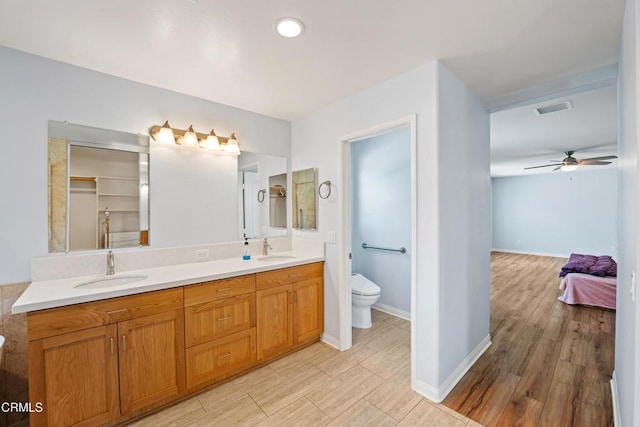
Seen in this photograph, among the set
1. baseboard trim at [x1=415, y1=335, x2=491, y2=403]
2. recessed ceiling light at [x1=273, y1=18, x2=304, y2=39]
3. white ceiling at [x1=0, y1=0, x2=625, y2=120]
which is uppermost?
white ceiling at [x1=0, y1=0, x2=625, y2=120]

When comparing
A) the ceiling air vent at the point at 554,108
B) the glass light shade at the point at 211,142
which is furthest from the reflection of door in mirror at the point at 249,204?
the ceiling air vent at the point at 554,108

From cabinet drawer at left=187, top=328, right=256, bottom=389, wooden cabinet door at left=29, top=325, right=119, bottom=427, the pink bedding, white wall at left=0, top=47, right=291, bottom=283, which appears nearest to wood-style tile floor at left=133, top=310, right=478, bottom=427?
cabinet drawer at left=187, top=328, right=256, bottom=389

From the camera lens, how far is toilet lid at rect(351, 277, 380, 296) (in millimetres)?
3068

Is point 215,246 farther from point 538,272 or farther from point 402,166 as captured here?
point 538,272

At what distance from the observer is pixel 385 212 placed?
3.59 metres

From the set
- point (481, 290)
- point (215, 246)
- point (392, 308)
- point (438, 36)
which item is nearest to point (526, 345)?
point (481, 290)

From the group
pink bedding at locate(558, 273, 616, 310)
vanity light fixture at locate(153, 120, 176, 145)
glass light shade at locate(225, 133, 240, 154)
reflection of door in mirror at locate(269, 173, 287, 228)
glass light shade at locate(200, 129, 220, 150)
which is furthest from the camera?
pink bedding at locate(558, 273, 616, 310)

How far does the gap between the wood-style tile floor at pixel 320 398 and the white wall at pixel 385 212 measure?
3.40 feet

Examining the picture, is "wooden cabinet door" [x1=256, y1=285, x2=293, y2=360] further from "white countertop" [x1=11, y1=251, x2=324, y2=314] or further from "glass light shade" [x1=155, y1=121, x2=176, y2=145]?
"glass light shade" [x1=155, y1=121, x2=176, y2=145]

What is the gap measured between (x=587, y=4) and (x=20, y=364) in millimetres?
3911

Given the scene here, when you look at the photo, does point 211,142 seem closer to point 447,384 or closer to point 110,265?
point 110,265

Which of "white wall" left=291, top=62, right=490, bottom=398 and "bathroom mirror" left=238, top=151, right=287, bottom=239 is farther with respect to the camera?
"bathroom mirror" left=238, top=151, right=287, bottom=239

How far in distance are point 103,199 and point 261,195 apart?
137cm

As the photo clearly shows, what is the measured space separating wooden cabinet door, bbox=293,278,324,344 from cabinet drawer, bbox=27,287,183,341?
106 cm
